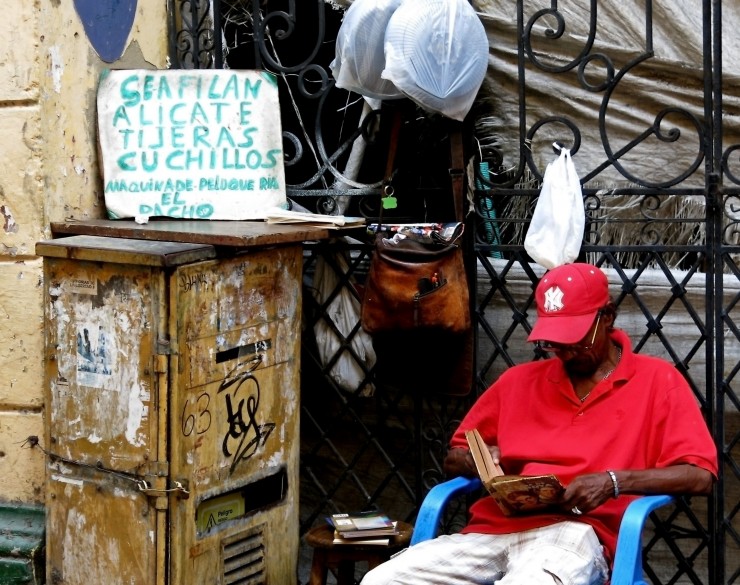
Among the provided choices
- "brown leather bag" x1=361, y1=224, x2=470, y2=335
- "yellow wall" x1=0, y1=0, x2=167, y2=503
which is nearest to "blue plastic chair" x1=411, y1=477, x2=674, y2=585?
"brown leather bag" x1=361, y1=224, x2=470, y2=335

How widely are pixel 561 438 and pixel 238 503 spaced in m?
1.15

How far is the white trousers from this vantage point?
3.12m

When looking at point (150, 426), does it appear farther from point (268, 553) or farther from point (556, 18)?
point (556, 18)

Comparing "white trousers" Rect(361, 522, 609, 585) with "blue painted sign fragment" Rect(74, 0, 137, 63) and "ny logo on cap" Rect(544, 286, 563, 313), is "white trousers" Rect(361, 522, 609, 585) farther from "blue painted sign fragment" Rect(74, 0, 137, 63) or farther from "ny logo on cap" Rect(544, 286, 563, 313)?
"blue painted sign fragment" Rect(74, 0, 137, 63)

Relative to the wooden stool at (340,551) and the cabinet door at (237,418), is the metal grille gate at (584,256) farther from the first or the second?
the wooden stool at (340,551)

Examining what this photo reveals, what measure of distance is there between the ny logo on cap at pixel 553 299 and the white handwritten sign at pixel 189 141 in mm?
1201

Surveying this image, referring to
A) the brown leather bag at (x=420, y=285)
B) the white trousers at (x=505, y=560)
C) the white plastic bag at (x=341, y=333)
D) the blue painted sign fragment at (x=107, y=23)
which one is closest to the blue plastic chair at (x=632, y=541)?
the white trousers at (x=505, y=560)

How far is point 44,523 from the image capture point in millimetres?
4086

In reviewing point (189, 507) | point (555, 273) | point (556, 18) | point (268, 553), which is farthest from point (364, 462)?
point (556, 18)

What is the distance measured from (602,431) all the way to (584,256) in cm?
92

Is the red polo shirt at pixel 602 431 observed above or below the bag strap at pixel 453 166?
below

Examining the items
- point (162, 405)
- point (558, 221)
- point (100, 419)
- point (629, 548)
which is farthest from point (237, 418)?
point (629, 548)

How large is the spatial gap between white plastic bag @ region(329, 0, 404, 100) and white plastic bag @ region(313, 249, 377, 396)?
0.71m

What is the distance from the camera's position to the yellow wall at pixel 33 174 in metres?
3.98
